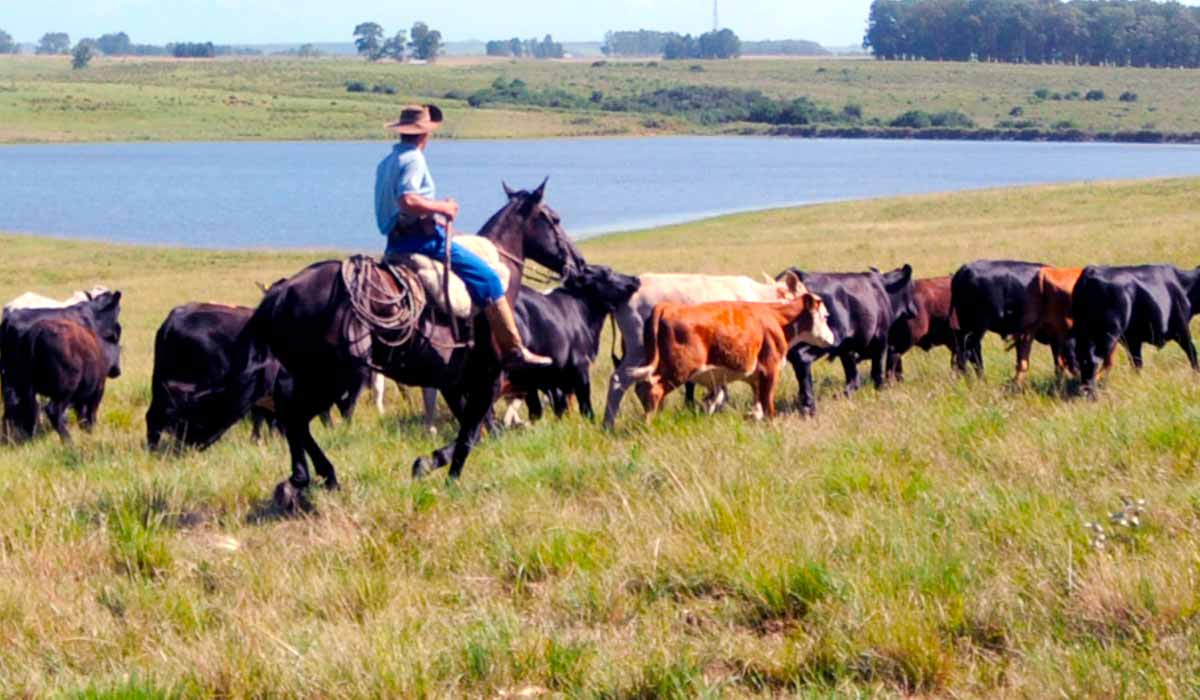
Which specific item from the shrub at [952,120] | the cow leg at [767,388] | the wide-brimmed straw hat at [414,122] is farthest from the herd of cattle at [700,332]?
the shrub at [952,120]

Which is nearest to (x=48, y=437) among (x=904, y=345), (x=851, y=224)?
(x=904, y=345)

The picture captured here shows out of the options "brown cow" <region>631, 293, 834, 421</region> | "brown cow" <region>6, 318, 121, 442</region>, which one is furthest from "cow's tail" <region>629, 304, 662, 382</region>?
"brown cow" <region>6, 318, 121, 442</region>

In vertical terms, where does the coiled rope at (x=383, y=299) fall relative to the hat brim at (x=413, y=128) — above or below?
below

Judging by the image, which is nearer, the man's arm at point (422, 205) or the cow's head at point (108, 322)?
the man's arm at point (422, 205)

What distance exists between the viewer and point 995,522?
6938 millimetres

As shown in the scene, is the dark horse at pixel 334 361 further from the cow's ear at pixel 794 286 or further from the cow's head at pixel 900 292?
the cow's head at pixel 900 292

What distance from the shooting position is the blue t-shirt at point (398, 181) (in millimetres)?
8883

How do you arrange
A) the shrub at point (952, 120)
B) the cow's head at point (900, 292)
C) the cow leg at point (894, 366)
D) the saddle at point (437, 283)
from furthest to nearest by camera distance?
1. the shrub at point (952, 120)
2. the cow's head at point (900, 292)
3. the cow leg at point (894, 366)
4. the saddle at point (437, 283)

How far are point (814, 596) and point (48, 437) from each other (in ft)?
27.9

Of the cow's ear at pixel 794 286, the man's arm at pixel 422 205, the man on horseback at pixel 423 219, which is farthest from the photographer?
the cow's ear at pixel 794 286

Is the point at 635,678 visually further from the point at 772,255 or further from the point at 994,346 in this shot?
the point at 772,255

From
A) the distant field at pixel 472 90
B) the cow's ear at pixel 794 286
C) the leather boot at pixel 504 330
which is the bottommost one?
the distant field at pixel 472 90

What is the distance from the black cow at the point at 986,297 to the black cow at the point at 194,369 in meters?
5.99

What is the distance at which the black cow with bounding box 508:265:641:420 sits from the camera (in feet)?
41.2
